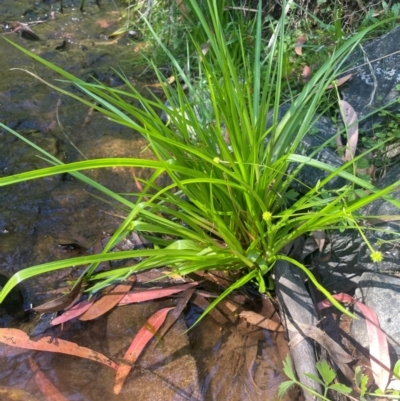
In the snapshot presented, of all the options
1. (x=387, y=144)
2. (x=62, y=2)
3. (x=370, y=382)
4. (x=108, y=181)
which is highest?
(x=62, y=2)

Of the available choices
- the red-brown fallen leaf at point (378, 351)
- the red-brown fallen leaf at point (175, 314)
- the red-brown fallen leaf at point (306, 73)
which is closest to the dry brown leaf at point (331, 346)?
the red-brown fallen leaf at point (378, 351)

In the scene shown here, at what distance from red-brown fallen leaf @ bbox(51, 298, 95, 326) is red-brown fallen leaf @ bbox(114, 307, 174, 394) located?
0.67 feet

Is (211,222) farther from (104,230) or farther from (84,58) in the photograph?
(84,58)

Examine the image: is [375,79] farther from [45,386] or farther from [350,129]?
[45,386]

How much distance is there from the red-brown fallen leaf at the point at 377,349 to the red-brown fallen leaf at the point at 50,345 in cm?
79

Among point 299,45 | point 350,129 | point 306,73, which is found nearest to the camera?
point 350,129

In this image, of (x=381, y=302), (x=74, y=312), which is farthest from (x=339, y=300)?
(x=74, y=312)

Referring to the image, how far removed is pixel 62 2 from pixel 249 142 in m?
2.96

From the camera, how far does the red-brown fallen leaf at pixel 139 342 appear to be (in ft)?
4.79

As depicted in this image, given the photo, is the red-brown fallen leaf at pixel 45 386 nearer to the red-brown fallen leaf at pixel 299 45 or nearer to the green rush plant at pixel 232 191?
the green rush plant at pixel 232 191

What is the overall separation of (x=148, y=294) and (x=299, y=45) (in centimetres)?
164

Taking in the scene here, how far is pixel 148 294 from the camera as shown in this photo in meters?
1.69

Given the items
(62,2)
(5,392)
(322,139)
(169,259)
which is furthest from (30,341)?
(62,2)

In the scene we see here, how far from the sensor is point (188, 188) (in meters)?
1.65
